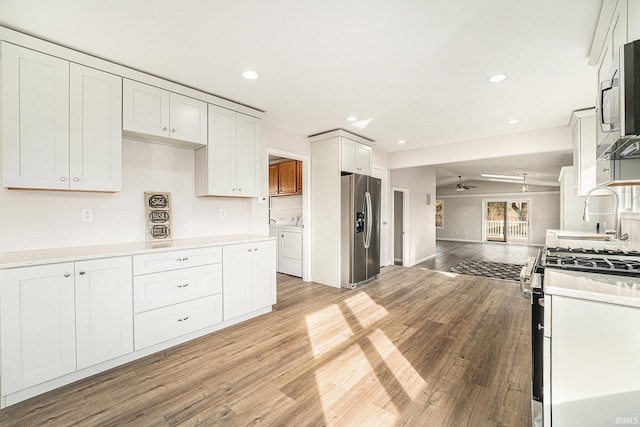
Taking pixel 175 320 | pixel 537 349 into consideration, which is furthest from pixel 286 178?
pixel 537 349

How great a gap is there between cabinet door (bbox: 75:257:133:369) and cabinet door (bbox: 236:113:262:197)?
1.47m

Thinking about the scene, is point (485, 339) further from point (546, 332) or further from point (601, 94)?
point (601, 94)

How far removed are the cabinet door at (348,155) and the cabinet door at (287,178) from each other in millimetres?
1249

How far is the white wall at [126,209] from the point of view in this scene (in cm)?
213

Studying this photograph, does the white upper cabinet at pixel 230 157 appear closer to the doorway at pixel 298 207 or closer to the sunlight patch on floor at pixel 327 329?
the doorway at pixel 298 207

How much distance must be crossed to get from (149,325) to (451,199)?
1261 centimetres

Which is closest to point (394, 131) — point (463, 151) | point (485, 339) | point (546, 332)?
point (463, 151)

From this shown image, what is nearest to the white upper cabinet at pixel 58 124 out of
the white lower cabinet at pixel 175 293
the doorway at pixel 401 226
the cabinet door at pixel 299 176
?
the white lower cabinet at pixel 175 293

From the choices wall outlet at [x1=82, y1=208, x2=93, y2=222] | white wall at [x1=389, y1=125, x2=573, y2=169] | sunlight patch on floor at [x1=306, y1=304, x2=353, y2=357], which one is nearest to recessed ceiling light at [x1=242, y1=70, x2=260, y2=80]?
wall outlet at [x1=82, y1=208, x2=93, y2=222]

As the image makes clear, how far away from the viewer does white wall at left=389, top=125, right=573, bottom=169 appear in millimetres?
4082

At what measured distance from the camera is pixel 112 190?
2352mm

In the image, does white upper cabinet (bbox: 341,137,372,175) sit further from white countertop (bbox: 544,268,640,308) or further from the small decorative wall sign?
white countertop (bbox: 544,268,640,308)

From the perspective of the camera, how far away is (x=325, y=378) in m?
2.04

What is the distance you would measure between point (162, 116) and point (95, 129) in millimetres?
557
